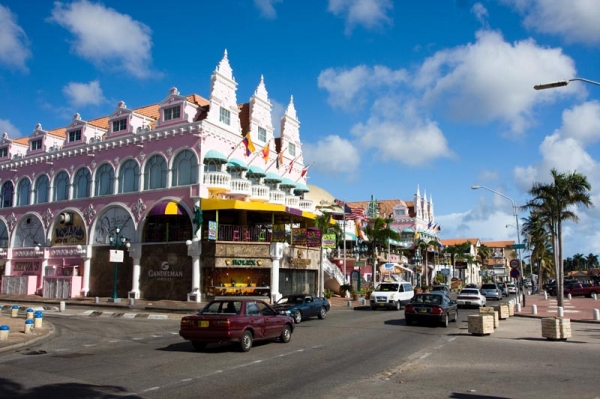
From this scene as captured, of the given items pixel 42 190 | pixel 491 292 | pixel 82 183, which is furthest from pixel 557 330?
pixel 42 190

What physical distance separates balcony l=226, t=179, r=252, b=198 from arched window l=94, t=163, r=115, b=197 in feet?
37.5

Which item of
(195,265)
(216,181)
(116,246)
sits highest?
(216,181)

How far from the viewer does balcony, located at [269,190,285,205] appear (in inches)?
1684

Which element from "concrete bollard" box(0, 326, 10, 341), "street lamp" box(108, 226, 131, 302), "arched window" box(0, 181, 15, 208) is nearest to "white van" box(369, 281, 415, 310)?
"street lamp" box(108, 226, 131, 302)

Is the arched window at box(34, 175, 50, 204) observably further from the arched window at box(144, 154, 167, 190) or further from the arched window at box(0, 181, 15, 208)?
the arched window at box(144, 154, 167, 190)

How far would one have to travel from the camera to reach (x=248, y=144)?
39.5 meters

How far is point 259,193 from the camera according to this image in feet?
134

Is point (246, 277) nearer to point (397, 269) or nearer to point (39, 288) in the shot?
point (39, 288)

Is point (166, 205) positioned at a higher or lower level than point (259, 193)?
lower

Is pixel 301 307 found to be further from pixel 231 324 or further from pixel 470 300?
pixel 470 300

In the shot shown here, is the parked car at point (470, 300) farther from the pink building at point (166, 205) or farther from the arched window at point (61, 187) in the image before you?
the arched window at point (61, 187)

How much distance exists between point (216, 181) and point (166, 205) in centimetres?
405

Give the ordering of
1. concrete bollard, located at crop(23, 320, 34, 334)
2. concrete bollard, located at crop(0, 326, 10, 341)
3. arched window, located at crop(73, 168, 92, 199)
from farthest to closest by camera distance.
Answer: arched window, located at crop(73, 168, 92, 199)
concrete bollard, located at crop(23, 320, 34, 334)
concrete bollard, located at crop(0, 326, 10, 341)

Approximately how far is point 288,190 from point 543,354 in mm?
34472
